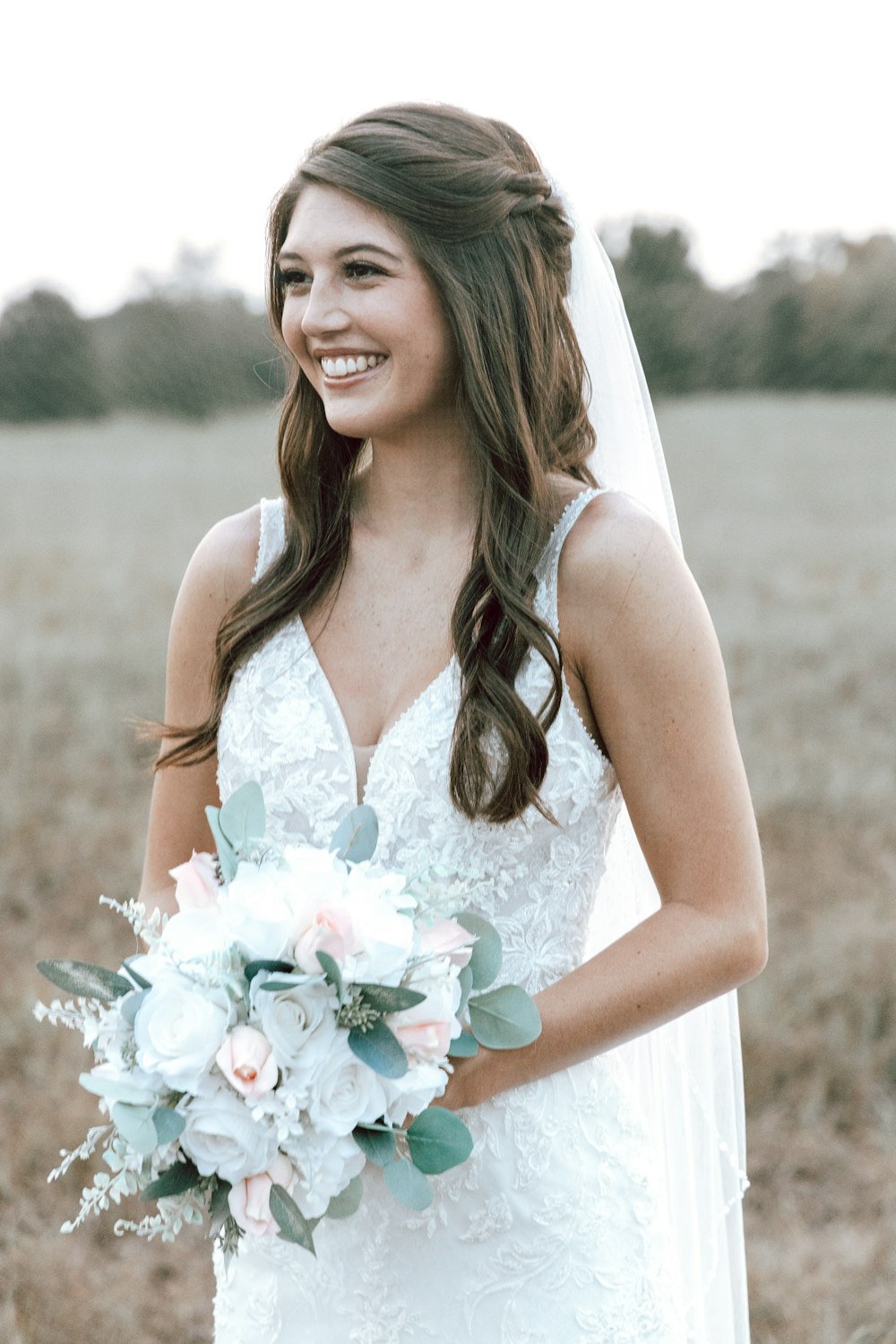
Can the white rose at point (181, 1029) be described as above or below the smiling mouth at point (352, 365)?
below

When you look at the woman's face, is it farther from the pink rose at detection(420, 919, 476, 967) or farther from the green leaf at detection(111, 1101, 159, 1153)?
the green leaf at detection(111, 1101, 159, 1153)

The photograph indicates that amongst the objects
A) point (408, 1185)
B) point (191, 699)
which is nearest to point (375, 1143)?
point (408, 1185)

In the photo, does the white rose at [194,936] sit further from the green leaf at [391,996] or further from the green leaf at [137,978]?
the green leaf at [391,996]

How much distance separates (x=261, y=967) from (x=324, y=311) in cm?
106

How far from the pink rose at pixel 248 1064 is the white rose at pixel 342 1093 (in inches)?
2.3

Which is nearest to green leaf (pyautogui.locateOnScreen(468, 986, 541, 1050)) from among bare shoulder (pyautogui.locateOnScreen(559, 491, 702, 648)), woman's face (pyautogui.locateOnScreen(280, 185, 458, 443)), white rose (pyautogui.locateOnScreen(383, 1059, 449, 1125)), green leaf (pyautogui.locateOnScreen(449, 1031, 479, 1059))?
green leaf (pyautogui.locateOnScreen(449, 1031, 479, 1059))

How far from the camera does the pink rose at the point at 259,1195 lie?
160 cm

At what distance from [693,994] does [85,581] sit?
445 inches

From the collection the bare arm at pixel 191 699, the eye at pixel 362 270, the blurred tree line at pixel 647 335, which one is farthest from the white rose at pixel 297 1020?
the blurred tree line at pixel 647 335

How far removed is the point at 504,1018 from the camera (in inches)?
71.2

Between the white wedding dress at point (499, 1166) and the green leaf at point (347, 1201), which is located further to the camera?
the white wedding dress at point (499, 1166)

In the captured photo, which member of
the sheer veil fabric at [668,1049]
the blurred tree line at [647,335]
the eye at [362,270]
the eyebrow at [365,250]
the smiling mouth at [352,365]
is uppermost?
the eyebrow at [365,250]

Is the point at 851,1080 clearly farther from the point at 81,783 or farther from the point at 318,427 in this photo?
the point at 81,783

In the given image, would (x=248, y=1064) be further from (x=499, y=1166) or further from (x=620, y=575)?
(x=620, y=575)
